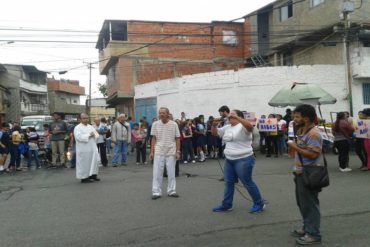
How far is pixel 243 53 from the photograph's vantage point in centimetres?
3428

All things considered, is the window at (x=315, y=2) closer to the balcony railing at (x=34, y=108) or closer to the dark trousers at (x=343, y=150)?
the dark trousers at (x=343, y=150)

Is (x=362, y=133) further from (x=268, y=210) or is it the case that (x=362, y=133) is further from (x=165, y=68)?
(x=165, y=68)

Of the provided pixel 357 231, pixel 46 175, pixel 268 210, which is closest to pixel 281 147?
pixel 46 175

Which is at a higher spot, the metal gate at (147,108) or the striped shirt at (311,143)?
the metal gate at (147,108)

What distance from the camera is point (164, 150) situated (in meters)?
8.17

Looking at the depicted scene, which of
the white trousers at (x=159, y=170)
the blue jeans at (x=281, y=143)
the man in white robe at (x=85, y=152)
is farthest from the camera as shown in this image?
the blue jeans at (x=281, y=143)

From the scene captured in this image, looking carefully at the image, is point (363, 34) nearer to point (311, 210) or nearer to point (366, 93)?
point (366, 93)

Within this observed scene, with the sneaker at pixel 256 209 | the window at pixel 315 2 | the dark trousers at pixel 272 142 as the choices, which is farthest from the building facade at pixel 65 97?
the sneaker at pixel 256 209

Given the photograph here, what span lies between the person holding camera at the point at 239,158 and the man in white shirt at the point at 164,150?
5.31ft

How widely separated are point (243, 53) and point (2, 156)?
24.2m

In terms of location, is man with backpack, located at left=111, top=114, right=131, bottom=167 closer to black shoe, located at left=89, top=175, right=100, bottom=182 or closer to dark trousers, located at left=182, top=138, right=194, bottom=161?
dark trousers, located at left=182, top=138, right=194, bottom=161

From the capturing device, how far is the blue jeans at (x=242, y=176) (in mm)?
6512

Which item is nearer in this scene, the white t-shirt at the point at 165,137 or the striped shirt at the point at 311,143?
the striped shirt at the point at 311,143

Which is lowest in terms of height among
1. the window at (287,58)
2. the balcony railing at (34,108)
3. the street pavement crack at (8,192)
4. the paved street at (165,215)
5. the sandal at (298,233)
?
the street pavement crack at (8,192)
